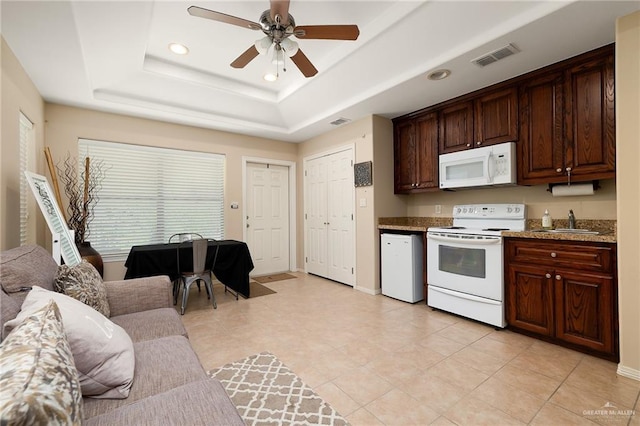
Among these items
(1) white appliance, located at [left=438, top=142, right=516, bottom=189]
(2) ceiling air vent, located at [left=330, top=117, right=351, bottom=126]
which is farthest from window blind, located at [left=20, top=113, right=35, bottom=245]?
(1) white appliance, located at [left=438, top=142, right=516, bottom=189]

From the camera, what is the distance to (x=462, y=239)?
3070 mm

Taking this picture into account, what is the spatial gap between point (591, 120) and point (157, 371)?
3.65 meters

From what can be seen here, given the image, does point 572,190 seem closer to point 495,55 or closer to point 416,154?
point 495,55

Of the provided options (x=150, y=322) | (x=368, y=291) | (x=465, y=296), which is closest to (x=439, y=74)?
(x=465, y=296)

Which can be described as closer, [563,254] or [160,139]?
[563,254]

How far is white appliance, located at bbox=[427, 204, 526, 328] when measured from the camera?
9.32 ft

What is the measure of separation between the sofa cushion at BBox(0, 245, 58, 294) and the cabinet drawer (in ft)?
11.6

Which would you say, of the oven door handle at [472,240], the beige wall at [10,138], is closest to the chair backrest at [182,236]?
the beige wall at [10,138]

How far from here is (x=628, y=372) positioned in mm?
2033

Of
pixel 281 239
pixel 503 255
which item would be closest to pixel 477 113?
pixel 503 255

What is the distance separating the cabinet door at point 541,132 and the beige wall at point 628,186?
2.16 ft

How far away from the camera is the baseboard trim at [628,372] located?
6.57ft

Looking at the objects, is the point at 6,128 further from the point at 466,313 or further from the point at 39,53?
the point at 466,313

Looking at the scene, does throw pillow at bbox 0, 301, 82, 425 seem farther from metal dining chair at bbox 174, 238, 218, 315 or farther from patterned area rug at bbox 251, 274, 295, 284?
patterned area rug at bbox 251, 274, 295, 284
